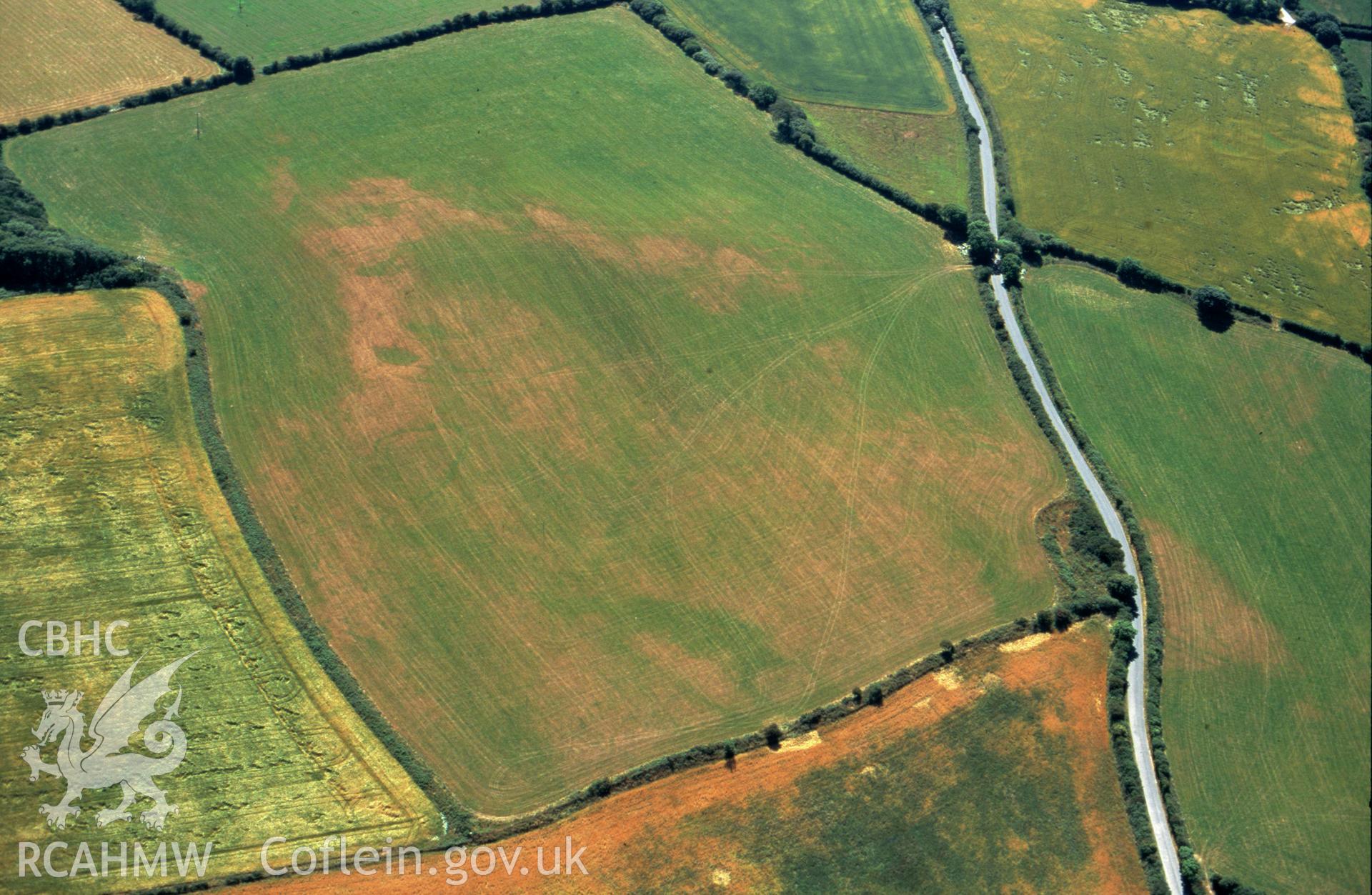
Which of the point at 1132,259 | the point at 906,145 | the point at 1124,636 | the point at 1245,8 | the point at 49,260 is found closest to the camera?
the point at 1124,636

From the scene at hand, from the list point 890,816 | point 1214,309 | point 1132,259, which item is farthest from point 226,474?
point 1214,309

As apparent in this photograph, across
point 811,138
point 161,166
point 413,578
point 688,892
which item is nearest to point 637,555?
point 413,578

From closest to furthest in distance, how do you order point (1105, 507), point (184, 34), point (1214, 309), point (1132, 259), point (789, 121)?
1. point (1105, 507)
2. point (1214, 309)
3. point (1132, 259)
4. point (789, 121)
5. point (184, 34)

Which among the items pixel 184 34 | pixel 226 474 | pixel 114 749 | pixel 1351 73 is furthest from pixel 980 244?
pixel 184 34

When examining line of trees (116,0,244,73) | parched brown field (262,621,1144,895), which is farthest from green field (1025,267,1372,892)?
line of trees (116,0,244,73)

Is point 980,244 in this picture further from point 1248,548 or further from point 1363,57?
point 1363,57

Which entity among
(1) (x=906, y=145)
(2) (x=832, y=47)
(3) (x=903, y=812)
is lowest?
(3) (x=903, y=812)

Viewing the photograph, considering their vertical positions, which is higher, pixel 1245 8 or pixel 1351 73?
pixel 1245 8

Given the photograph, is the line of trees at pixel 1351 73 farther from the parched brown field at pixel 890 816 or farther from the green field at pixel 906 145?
the parched brown field at pixel 890 816

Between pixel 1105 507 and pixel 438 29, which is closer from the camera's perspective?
pixel 1105 507
